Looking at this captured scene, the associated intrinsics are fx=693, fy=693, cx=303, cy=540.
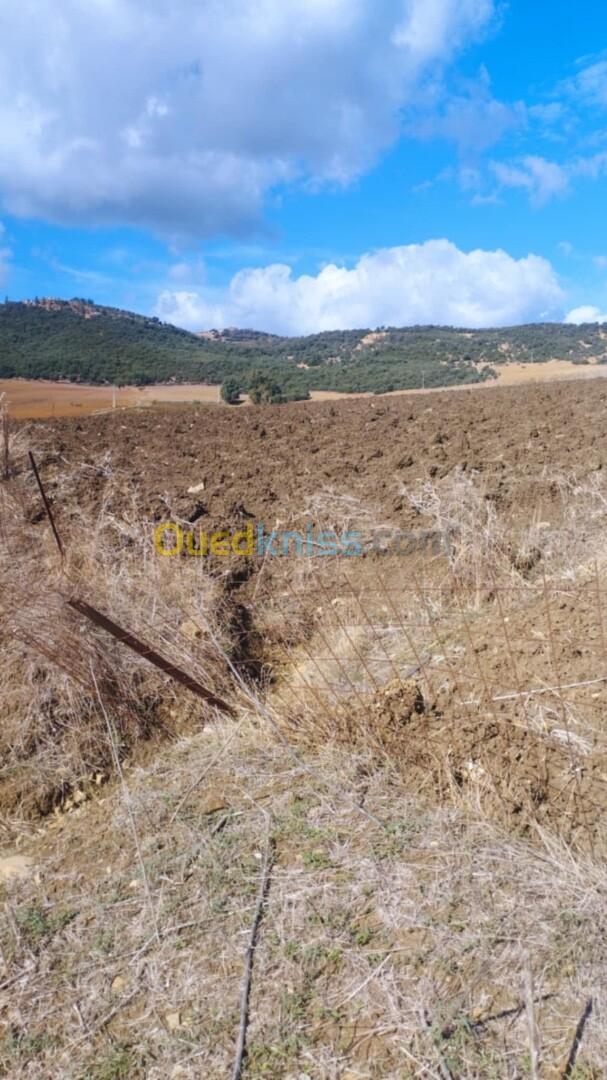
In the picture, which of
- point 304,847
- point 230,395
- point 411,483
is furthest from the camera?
point 230,395

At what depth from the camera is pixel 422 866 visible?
2.53 meters

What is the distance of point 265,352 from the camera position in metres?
87.2

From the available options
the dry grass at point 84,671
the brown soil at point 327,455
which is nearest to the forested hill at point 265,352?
the brown soil at point 327,455

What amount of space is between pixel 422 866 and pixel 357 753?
2.40ft

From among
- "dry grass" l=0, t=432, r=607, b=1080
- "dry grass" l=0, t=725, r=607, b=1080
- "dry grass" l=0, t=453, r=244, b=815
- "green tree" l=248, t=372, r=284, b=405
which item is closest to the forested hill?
"green tree" l=248, t=372, r=284, b=405

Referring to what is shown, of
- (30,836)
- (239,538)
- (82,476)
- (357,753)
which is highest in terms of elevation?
(82,476)

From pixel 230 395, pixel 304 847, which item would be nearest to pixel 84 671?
pixel 304 847

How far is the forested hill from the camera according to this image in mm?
51406

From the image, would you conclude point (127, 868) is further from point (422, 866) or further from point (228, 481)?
point (228, 481)

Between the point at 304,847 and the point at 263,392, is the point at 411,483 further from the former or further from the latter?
the point at 263,392

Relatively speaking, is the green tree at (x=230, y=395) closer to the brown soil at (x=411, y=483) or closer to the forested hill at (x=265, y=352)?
the forested hill at (x=265, y=352)

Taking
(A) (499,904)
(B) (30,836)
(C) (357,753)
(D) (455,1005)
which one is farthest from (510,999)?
(B) (30,836)

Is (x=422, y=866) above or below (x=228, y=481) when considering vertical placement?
below

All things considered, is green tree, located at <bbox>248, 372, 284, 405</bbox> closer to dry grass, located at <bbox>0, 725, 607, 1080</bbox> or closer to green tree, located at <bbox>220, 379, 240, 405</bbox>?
green tree, located at <bbox>220, 379, 240, 405</bbox>
